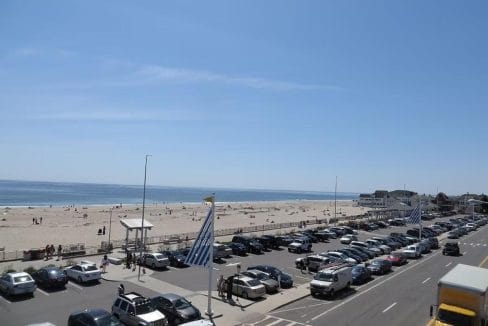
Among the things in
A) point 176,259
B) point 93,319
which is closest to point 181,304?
point 93,319

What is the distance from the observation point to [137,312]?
19.8 meters

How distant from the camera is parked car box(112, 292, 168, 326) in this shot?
63.6 ft

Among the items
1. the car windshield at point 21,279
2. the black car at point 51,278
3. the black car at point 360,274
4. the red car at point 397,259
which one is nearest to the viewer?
the car windshield at point 21,279

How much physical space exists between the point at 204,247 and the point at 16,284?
1138cm

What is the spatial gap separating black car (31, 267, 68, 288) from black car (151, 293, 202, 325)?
9.17 m

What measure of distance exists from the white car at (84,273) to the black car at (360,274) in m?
19.1

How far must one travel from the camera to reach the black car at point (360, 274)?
32875 millimetres

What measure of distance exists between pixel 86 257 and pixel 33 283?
Answer: 1351cm

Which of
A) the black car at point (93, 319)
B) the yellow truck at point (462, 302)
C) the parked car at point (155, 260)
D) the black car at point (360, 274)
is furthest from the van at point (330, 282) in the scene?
the black car at point (93, 319)

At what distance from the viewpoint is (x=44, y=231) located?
6775 cm

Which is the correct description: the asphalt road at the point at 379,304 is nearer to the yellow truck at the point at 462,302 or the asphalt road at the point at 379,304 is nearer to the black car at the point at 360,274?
the black car at the point at 360,274

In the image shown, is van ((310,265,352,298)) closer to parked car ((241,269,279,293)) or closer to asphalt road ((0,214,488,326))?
asphalt road ((0,214,488,326))

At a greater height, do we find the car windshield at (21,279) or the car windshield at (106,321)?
the car windshield at (106,321)

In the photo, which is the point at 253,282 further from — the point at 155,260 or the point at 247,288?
the point at 155,260
